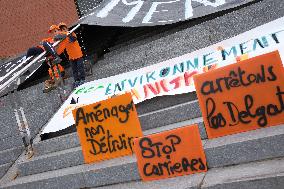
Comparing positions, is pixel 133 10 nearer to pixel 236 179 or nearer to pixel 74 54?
pixel 74 54

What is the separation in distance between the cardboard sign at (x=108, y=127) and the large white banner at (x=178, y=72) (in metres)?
0.99

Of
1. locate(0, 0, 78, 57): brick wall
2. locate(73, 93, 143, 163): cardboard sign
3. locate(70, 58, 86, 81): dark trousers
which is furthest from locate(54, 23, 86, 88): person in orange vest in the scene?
locate(0, 0, 78, 57): brick wall

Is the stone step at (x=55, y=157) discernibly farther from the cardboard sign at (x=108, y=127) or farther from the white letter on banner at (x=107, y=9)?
the white letter on banner at (x=107, y=9)

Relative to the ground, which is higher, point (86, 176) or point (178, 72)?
point (178, 72)

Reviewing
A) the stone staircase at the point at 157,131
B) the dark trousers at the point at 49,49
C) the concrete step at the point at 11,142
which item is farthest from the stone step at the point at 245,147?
the dark trousers at the point at 49,49

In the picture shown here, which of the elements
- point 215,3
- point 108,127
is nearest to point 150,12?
point 215,3

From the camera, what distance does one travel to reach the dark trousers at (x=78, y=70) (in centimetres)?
806

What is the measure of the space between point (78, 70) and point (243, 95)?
16.0ft

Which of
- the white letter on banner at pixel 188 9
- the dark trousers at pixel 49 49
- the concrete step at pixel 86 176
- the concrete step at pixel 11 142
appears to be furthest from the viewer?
the white letter on banner at pixel 188 9

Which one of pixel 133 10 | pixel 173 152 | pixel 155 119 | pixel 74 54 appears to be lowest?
pixel 173 152

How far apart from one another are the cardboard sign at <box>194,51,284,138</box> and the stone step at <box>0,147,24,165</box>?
327 centimetres

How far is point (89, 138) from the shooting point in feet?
15.4

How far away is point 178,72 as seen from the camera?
5828mm

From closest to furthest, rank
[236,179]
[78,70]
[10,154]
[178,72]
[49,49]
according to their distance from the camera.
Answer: [236,179], [178,72], [10,154], [49,49], [78,70]
